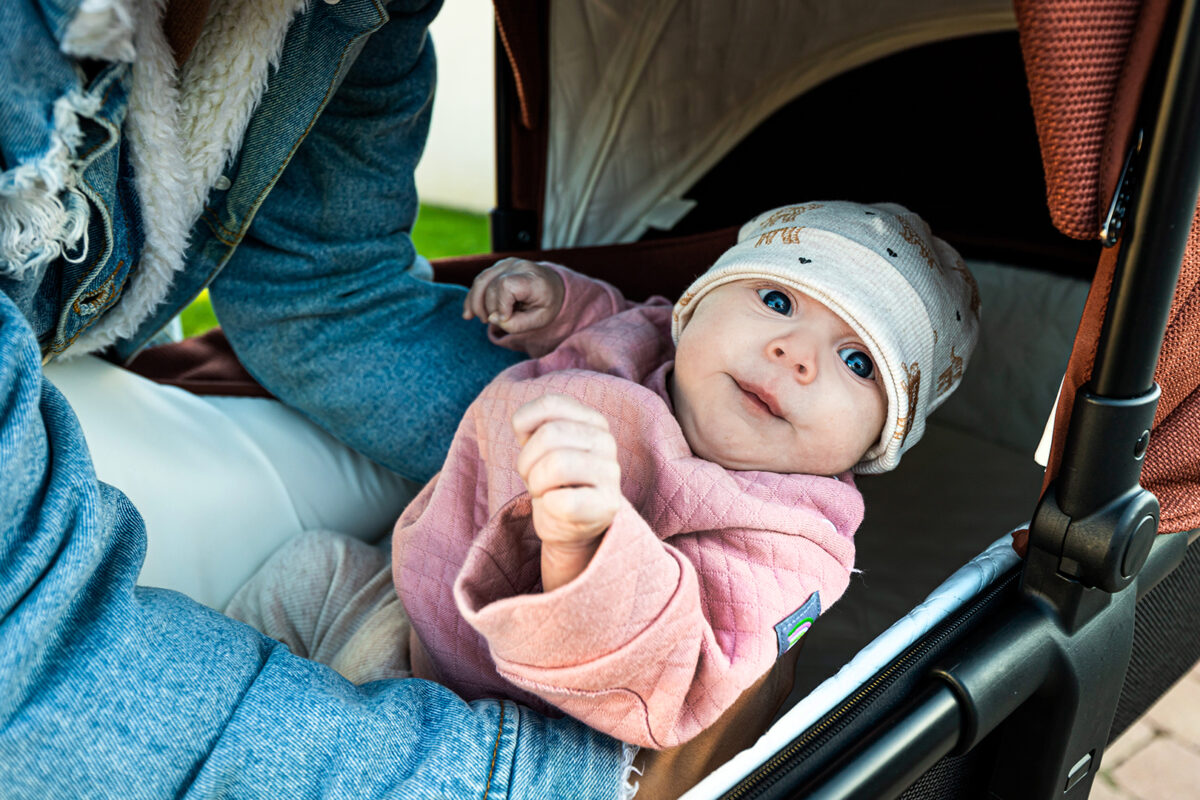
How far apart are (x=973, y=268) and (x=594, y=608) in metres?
1.24

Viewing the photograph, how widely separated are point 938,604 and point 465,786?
474 millimetres

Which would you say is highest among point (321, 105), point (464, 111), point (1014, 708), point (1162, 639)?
point (321, 105)

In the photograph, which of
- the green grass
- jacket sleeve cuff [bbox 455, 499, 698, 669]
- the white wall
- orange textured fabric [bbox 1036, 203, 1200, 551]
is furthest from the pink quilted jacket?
the white wall

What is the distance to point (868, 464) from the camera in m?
1.00

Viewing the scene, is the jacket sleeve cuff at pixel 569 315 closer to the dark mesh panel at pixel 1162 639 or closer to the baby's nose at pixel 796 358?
the baby's nose at pixel 796 358

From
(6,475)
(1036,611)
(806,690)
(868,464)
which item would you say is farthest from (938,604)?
(6,475)

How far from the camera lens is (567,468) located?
572 mm

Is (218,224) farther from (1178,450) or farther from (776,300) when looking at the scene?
(1178,450)

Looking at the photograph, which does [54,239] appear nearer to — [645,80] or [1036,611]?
[1036,611]

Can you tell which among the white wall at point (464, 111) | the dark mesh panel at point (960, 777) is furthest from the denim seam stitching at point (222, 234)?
the white wall at point (464, 111)

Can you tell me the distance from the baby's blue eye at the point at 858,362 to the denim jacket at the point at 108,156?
552 mm

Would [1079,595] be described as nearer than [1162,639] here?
Yes

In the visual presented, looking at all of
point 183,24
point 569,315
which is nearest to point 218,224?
point 183,24

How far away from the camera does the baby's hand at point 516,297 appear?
3.60 ft
